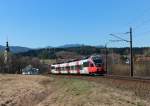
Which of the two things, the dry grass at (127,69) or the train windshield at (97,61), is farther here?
the dry grass at (127,69)

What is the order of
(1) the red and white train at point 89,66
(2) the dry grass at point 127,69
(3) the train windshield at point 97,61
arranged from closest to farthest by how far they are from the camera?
(1) the red and white train at point 89,66 → (3) the train windshield at point 97,61 → (2) the dry grass at point 127,69

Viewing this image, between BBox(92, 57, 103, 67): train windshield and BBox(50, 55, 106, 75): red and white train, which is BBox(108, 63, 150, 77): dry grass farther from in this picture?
BBox(92, 57, 103, 67): train windshield

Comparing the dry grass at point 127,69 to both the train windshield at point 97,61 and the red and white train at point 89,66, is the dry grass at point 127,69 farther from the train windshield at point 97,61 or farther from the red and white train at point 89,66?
the train windshield at point 97,61

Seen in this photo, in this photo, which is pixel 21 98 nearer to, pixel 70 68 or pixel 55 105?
pixel 55 105

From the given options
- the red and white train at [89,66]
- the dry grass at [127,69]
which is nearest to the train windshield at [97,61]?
the red and white train at [89,66]

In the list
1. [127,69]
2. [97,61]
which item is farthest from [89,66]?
[127,69]

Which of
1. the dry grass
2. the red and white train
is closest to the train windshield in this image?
the red and white train

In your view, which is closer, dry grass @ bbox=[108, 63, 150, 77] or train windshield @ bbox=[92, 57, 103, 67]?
train windshield @ bbox=[92, 57, 103, 67]

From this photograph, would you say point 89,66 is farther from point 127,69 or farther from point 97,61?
point 127,69

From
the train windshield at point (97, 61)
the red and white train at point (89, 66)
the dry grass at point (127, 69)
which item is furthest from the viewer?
the dry grass at point (127, 69)

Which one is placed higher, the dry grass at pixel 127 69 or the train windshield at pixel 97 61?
the train windshield at pixel 97 61

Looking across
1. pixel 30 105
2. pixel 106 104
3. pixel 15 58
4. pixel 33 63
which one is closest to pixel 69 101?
pixel 106 104

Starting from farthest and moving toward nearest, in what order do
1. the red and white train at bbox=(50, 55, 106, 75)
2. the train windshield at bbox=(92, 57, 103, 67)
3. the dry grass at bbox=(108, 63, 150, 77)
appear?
the dry grass at bbox=(108, 63, 150, 77) → the train windshield at bbox=(92, 57, 103, 67) → the red and white train at bbox=(50, 55, 106, 75)

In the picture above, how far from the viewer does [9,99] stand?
33.1m
